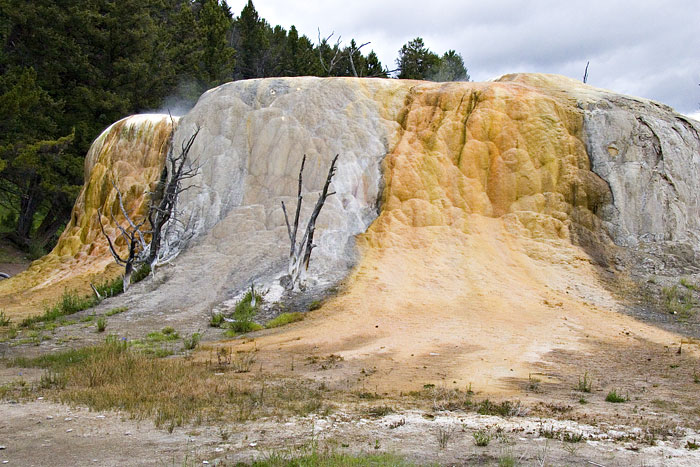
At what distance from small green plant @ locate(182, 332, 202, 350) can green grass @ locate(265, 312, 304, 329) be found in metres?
1.53

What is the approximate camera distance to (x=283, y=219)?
1644cm

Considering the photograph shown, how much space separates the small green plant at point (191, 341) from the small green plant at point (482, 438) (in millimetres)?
6090

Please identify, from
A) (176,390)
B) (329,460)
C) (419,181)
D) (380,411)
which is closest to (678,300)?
(419,181)

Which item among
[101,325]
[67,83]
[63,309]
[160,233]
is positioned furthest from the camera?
[67,83]

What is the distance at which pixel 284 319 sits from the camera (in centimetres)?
1308

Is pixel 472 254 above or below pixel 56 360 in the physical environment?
above

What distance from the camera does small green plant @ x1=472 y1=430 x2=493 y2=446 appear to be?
5.78 metres

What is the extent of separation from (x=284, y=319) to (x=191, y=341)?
233 cm

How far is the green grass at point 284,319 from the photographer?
12.9 metres

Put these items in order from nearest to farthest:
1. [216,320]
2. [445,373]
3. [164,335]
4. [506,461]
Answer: [506,461], [445,373], [164,335], [216,320]

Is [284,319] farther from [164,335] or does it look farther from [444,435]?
[444,435]

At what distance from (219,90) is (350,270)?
792cm

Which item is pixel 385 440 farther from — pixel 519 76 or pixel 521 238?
pixel 519 76

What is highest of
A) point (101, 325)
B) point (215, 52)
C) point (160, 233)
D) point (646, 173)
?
point (215, 52)
